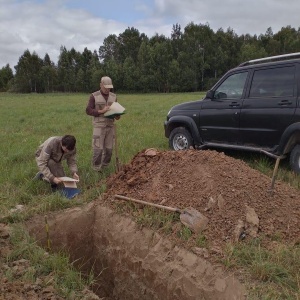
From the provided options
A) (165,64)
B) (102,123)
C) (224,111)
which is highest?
(165,64)

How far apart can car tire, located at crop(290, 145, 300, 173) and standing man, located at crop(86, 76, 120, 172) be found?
A: 3.03m

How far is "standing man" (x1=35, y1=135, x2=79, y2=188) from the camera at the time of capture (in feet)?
18.9

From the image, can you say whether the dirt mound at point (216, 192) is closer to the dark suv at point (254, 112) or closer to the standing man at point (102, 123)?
the standing man at point (102, 123)

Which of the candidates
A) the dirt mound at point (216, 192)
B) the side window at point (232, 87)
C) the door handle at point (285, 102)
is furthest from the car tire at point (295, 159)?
the side window at point (232, 87)

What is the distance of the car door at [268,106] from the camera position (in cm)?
642

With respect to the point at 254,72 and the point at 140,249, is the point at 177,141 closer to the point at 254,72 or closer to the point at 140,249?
the point at 254,72

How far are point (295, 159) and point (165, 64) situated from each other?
54341 mm

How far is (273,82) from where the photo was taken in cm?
673

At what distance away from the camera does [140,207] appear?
5344 mm

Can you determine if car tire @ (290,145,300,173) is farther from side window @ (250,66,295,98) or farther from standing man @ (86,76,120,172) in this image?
standing man @ (86,76,120,172)

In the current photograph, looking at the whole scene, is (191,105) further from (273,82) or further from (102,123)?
(102,123)

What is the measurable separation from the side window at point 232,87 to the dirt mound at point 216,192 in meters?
1.78

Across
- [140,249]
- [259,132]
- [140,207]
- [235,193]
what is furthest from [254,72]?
[140,249]

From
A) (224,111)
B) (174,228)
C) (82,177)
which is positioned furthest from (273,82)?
(82,177)
